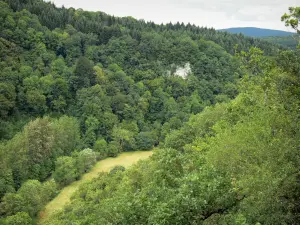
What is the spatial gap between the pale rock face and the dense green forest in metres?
0.30

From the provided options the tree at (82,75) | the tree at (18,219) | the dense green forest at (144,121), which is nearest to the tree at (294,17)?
the dense green forest at (144,121)

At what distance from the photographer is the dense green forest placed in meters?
12.5

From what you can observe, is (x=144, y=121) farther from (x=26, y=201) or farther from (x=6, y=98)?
(x=26, y=201)

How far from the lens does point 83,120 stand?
59.6 metres

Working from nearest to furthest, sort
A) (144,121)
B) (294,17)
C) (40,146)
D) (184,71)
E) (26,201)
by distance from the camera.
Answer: (294,17) < (26,201) < (40,146) < (144,121) < (184,71)

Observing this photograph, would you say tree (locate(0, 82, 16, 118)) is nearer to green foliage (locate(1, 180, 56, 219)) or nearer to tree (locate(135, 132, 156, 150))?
green foliage (locate(1, 180, 56, 219))

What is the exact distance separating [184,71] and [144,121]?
23.2m

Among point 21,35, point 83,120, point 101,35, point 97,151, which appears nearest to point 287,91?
point 97,151

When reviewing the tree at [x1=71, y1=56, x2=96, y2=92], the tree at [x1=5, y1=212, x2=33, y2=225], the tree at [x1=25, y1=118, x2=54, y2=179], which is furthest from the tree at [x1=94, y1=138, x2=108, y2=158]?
the tree at [x1=5, y1=212, x2=33, y2=225]

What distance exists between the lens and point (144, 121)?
68562 mm

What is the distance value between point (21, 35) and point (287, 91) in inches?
2520

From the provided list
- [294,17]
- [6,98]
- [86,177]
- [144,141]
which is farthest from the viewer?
[144,141]

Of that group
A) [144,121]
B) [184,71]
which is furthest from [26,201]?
[184,71]

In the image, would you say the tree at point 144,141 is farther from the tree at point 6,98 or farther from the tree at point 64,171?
the tree at point 6,98
